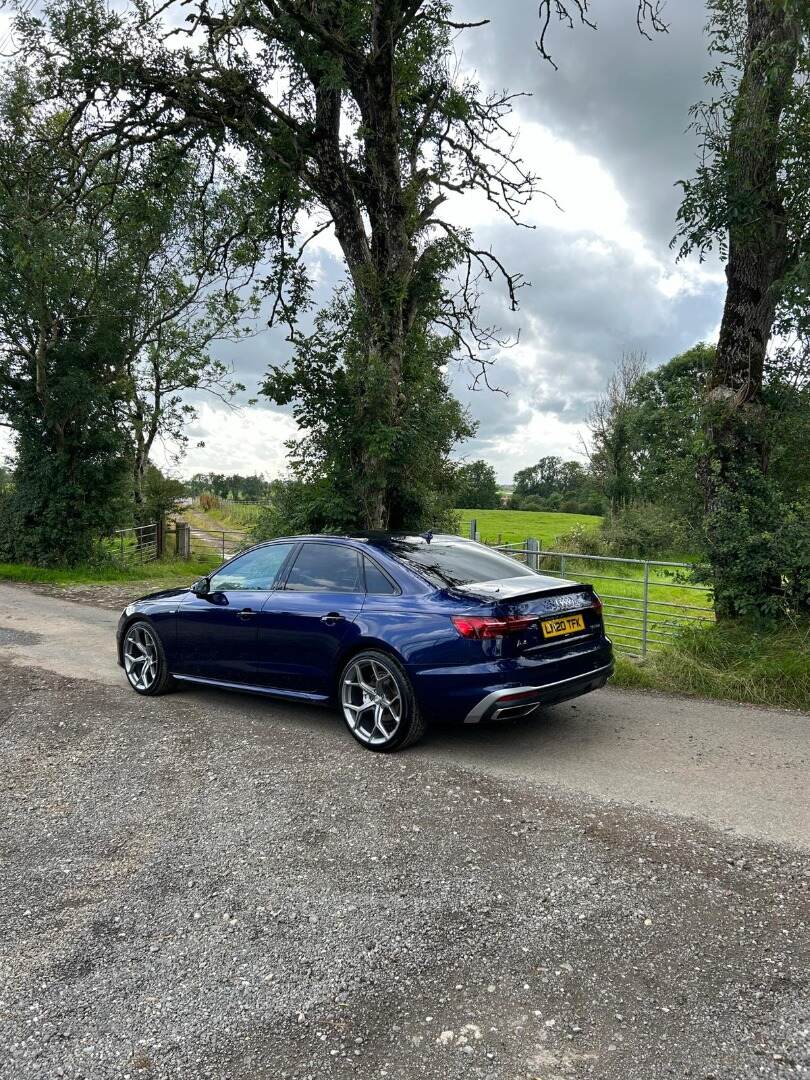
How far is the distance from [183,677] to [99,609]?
25.1 ft

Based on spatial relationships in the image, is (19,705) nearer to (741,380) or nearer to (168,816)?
(168,816)

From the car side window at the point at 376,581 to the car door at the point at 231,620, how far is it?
941mm

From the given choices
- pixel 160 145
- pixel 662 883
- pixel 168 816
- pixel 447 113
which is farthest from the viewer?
pixel 447 113

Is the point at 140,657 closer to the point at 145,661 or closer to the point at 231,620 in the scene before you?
the point at 145,661

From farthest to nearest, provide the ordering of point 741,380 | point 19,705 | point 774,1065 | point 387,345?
point 387,345
point 741,380
point 19,705
point 774,1065

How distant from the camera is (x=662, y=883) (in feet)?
11.7

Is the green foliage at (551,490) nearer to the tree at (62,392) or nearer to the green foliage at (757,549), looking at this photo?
the tree at (62,392)

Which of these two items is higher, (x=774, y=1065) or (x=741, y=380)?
(x=741, y=380)

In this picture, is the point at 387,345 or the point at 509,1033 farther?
the point at 387,345

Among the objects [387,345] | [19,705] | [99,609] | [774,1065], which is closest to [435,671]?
[774,1065]

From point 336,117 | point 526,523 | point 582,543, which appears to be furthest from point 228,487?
point 336,117

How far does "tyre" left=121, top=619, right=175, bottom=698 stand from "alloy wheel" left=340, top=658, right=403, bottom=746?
2.32m

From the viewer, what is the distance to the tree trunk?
7.93 metres

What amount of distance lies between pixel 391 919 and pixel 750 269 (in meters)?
8.16
